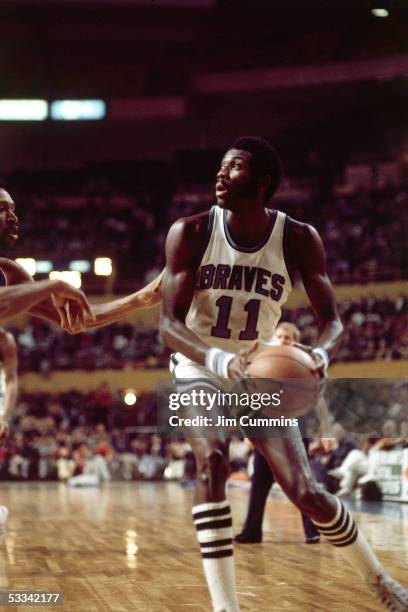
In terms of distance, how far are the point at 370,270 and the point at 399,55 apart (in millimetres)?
7072

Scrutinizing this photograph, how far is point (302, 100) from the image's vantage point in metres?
29.1

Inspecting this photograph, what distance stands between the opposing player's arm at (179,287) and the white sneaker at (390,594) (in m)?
1.19

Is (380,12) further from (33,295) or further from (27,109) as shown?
(27,109)

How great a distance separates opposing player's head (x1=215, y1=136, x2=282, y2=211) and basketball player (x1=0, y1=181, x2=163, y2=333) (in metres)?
0.61

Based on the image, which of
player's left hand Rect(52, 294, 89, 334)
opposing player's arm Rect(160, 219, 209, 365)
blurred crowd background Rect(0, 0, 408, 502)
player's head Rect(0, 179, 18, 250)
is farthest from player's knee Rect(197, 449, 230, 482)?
blurred crowd background Rect(0, 0, 408, 502)

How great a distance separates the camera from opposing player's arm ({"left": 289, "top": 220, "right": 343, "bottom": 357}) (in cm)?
377

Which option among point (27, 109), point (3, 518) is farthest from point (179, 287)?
point (27, 109)

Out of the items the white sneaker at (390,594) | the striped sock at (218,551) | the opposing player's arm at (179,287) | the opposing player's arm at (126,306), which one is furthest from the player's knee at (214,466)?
the opposing player's arm at (126,306)

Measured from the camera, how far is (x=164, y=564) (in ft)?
19.4

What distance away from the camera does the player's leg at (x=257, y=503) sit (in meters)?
7.27

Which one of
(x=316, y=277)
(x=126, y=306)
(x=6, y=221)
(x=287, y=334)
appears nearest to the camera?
(x=316, y=277)

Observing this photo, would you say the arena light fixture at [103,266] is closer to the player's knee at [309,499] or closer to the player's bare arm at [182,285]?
the player's bare arm at [182,285]

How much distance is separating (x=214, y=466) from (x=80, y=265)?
82.8 ft

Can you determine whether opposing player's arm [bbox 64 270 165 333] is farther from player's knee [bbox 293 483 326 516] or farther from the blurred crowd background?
the blurred crowd background
